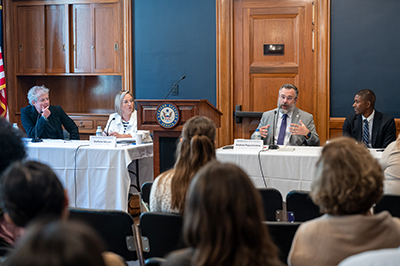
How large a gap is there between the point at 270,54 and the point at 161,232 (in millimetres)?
3866

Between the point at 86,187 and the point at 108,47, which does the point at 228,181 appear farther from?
the point at 108,47

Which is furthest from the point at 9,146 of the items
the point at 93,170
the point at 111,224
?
the point at 93,170

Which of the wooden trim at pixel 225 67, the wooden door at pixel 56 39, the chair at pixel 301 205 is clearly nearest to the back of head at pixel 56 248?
the chair at pixel 301 205

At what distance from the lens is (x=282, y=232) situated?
5.07ft

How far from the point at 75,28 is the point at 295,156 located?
4.07 metres

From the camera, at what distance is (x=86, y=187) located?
3.57 metres

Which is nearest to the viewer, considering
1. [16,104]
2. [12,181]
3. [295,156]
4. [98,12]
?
[12,181]

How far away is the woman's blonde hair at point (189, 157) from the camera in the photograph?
179cm

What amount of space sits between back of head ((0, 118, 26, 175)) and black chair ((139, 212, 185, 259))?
548mm

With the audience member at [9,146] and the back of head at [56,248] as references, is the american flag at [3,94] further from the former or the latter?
the back of head at [56,248]

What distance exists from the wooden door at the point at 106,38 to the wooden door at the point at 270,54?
169 cm

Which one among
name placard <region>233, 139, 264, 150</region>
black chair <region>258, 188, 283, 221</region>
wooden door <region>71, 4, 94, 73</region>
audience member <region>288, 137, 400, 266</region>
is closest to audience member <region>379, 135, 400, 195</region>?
black chair <region>258, 188, 283, 221</region>

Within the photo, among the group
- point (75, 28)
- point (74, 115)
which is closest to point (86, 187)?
point (74, 115)

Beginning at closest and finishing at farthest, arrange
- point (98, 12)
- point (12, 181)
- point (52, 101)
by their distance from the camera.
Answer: point (12, 181)
point (98, 12)
point (52, 101)
